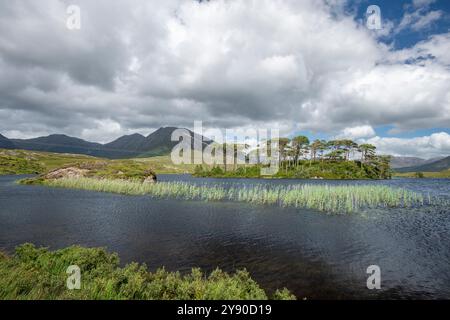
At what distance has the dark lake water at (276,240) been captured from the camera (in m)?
15.9


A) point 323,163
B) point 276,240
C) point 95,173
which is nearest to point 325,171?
point 323,163

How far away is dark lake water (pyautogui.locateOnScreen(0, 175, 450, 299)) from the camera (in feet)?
52.3

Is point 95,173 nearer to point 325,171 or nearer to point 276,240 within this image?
point 276,240

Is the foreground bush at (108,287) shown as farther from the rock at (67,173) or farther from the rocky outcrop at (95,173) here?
the rock at (67,173)

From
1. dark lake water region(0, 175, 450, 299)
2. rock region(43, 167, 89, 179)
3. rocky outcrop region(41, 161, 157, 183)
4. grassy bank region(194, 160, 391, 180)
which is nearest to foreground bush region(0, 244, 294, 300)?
dark lake water region(0, 175, 450, 299)

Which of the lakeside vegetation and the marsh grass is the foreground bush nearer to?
the marsh grass

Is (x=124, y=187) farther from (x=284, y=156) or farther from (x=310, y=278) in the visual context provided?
(x=284, y=156)

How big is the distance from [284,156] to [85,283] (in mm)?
155736

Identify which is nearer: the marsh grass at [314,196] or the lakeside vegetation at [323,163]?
the marsh grass at [314,196]

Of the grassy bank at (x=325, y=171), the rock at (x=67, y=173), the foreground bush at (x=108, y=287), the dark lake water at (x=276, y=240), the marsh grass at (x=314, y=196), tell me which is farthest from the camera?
the grassy bank at (x=325, y=171)

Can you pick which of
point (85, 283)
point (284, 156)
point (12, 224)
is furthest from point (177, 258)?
point (284, 156)

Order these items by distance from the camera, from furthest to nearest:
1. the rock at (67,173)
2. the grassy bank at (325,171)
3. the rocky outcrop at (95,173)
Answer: the grassy bank at (325,171) → the rock at (67,173) → the rocky outcrop at (95,173)

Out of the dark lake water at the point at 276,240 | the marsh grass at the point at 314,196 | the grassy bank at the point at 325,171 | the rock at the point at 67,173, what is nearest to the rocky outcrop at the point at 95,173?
the rock at the point at 67,173

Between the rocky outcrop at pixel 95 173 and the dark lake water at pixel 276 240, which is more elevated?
the rocky outcrop at pixel 95 173
